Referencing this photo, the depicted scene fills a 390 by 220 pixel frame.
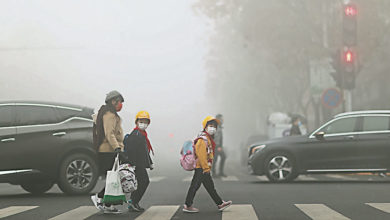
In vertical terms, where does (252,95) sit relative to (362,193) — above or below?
above

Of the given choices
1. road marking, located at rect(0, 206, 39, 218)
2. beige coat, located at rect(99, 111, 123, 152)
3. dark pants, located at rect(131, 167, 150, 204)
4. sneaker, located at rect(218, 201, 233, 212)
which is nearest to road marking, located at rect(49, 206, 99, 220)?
dark pants, located at rect(131, 167, 150, 204)

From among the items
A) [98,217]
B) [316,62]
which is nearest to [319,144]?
[98,217]

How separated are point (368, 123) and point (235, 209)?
729 cm

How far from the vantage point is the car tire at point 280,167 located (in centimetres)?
1677

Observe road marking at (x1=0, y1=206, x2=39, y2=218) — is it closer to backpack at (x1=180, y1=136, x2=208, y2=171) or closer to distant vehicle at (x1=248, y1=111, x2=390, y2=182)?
backpack at (x1=180, y1=136, x2=208, y2=171)

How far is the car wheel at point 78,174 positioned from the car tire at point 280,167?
→ 4.77 meters

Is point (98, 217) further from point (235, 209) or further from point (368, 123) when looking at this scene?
point (368, 123)

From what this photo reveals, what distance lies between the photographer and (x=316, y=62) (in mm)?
31922

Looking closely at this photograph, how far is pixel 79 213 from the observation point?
10.3 meters

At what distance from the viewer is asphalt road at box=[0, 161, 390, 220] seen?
977 cm

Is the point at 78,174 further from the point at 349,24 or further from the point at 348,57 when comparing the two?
the point at 349,24

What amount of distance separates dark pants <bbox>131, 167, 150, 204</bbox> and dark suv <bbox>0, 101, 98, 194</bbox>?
341cm

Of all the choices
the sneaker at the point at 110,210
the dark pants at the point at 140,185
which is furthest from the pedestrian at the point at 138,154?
the sneaker at the point at 110,210

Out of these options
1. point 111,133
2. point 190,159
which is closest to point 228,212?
point 190,159
